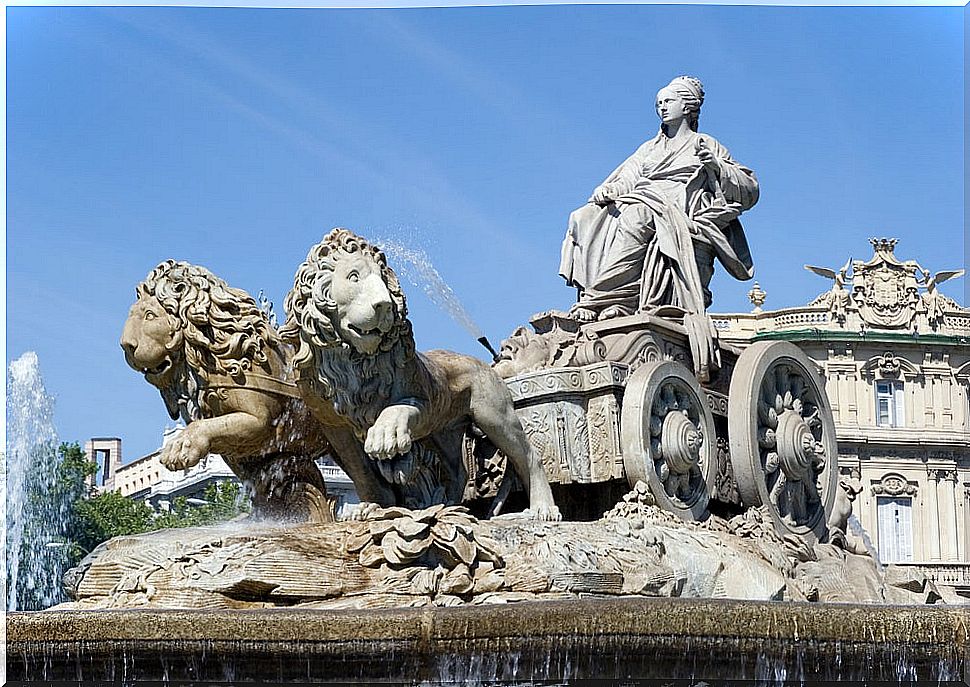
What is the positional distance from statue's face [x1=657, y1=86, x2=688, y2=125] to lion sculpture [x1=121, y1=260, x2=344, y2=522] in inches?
148

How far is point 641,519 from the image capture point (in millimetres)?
10539

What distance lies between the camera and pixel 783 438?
12008 millimetres

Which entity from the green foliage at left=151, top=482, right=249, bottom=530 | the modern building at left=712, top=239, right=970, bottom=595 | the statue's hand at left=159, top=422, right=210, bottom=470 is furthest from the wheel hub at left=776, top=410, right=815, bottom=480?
the modern building at left=712, top=239, right=970, bottom=595

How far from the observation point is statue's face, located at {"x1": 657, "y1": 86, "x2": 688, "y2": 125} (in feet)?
42.5

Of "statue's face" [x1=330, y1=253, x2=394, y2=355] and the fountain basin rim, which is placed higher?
"statue's face" [x1=330, y1=253, x2=394, y2=355]

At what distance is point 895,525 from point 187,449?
51.4 meters

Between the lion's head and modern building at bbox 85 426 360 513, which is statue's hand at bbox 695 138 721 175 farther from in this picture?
modern building at bbox 85 426 360 513

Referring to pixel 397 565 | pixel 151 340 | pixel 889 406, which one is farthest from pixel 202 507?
pixel 889 406

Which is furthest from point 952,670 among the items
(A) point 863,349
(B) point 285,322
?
(A) point 863,349

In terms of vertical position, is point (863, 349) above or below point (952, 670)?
above

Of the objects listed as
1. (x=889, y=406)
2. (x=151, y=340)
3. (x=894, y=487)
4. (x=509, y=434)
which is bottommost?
(x=509, y=434)

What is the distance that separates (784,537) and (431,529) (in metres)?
3.21

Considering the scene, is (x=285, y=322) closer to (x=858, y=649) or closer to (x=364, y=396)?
(x=364, y=396)

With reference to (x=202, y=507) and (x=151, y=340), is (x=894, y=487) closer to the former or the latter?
(x=202, y=507)
